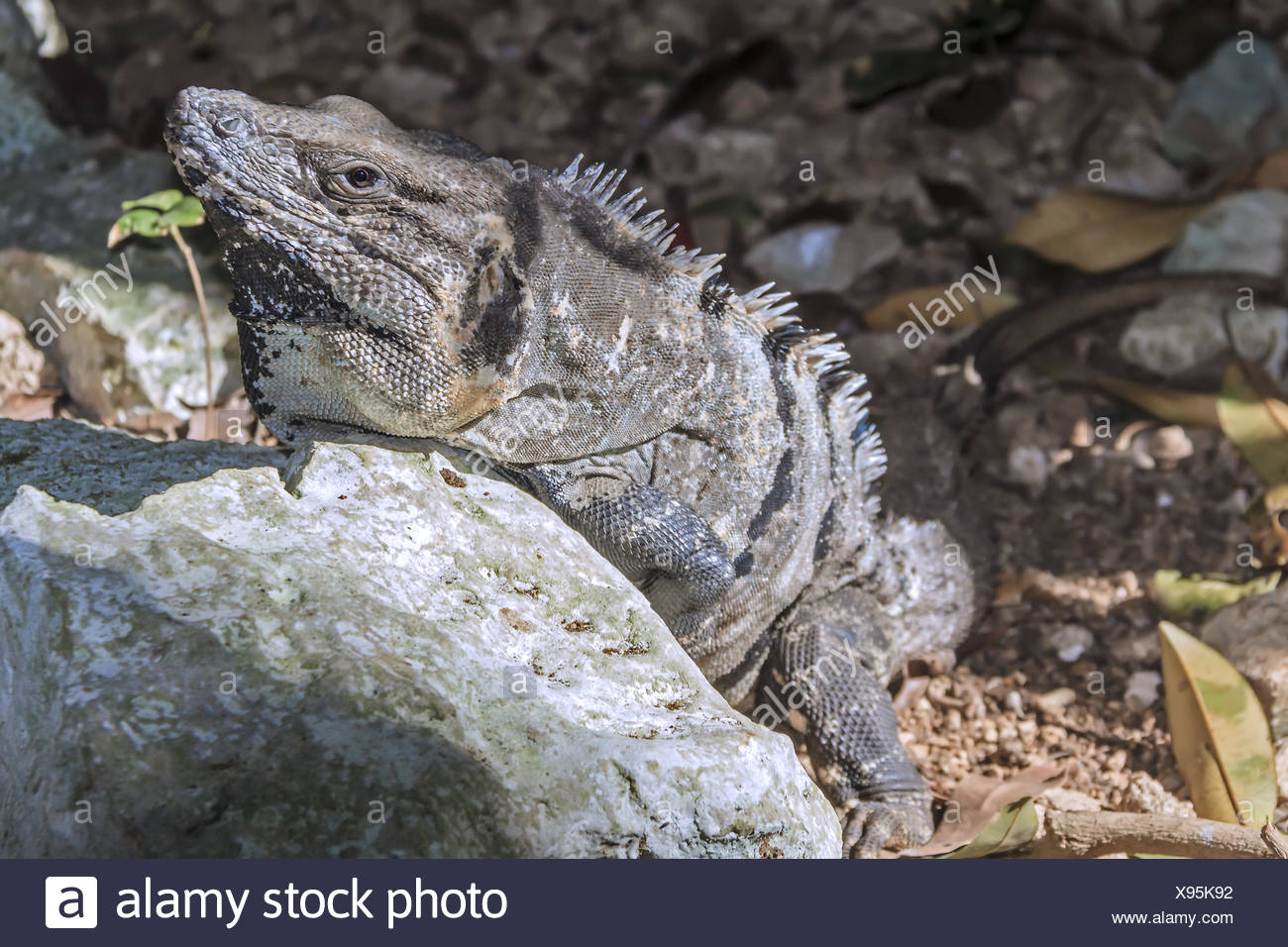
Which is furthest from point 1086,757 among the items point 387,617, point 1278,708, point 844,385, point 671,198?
point 671,198

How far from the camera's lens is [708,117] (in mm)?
7156

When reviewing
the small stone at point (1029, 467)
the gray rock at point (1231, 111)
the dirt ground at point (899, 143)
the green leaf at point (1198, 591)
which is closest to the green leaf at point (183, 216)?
the dirt ground at point (899, 143)

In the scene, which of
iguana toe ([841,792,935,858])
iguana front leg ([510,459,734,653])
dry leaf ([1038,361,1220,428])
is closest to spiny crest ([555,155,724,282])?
iguana front leg ([510,459,734,653])

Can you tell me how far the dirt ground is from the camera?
5.04 metres

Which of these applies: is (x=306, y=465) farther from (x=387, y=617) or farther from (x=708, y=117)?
(x=708, y=117)

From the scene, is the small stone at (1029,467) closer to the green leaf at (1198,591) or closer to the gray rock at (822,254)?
the green leaf at (1198,591)

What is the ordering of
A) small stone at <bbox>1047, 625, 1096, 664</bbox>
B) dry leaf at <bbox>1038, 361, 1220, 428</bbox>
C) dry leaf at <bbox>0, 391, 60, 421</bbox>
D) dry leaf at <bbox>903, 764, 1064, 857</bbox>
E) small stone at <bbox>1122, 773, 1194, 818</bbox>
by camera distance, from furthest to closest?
dry leaf at <bbox>1038, 361, 1220, 428</bbox> < dry leaf at <bbox>0, 391, 60, 421</bbox> < small stone at <bbox>1047, 625, 1096, 664</bbox> < small stone at <bbox>1122, 773, 1194, 818</bbox> < dry leaf at <bbox>903, 764, 1064, 857</bbox>

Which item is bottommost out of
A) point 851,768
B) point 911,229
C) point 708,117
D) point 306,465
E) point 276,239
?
point 851,768

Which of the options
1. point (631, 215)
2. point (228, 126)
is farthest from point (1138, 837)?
point (228, 126)

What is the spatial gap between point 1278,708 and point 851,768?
1463 mm

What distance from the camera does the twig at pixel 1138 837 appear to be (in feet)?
11.5

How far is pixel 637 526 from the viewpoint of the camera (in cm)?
357

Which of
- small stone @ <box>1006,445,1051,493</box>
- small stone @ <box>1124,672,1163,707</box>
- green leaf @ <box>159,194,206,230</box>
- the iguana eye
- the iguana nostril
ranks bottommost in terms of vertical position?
small stone @ <box>1124,672,1163,707</box>

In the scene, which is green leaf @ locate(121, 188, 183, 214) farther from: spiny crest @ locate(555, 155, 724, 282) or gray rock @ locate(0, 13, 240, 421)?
spiny crest @ locate(555, 155, 724, 282)
